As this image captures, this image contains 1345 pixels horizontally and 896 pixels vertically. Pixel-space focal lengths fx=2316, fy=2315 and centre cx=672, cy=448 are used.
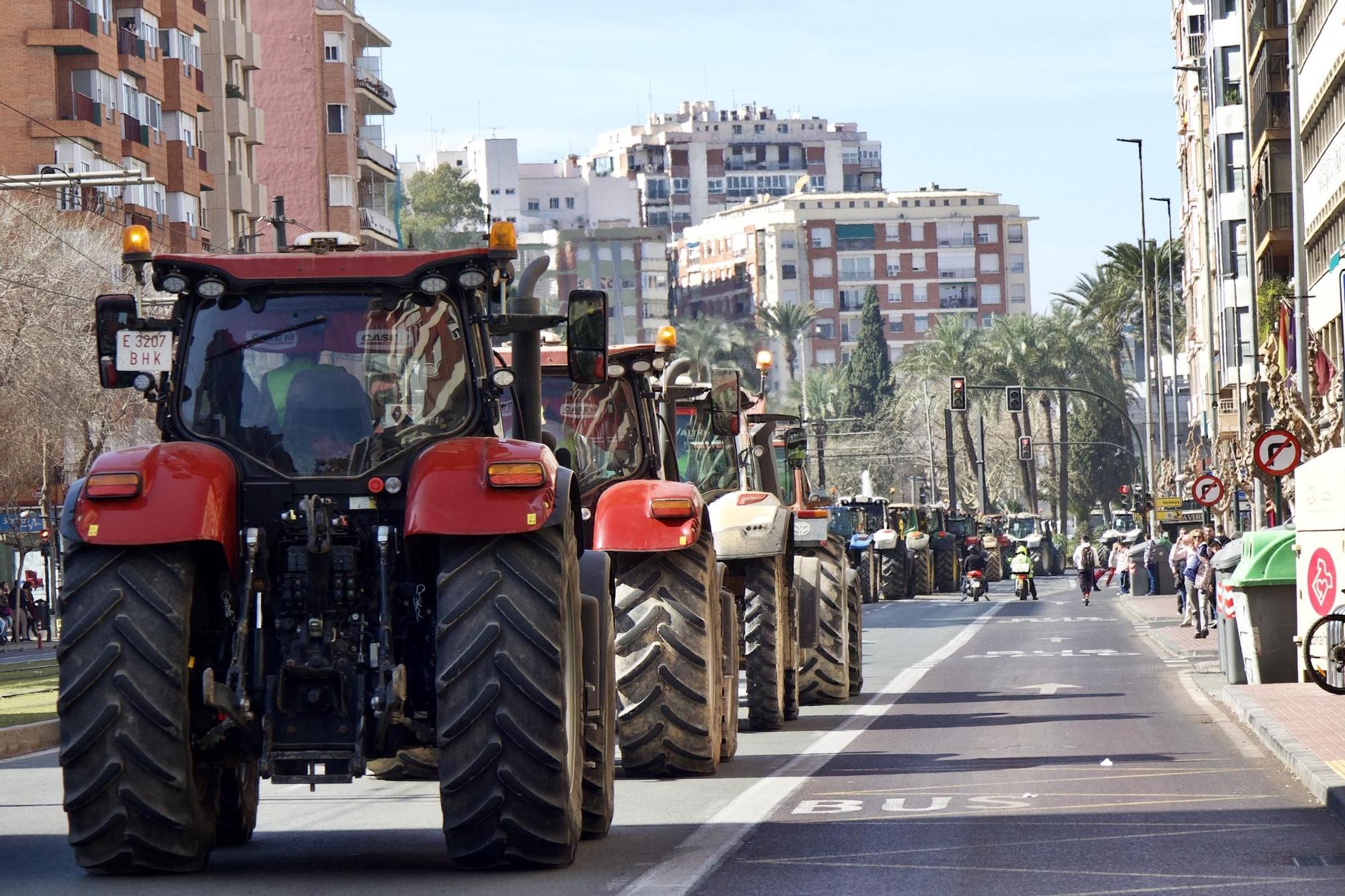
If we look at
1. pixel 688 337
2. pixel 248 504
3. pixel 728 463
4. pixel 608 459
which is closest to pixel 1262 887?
pixel 248 504

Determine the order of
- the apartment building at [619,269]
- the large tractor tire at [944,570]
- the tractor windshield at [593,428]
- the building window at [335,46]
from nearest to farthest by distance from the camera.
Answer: the tractor windshield at [593,428] < the large tractor tire at [944,570] < the building window at [335,46] < the apartment building at [619,269]

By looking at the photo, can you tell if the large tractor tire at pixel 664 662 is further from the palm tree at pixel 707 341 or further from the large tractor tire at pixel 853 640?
the palm tree at pixel 707 341

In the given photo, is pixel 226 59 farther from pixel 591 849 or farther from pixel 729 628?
pixel 591 849

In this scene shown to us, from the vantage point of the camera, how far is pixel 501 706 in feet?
28.8

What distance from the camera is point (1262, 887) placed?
8945mm

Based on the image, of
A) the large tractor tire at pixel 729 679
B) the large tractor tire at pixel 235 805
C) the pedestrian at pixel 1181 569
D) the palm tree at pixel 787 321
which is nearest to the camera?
the large tractor tire at pixel 235 805

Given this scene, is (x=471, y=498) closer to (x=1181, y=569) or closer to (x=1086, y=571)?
(x=1181, y=569)

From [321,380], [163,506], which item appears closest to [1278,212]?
[321,380]

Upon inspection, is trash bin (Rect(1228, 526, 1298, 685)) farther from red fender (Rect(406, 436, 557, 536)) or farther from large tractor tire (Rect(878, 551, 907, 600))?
large tractor tire (Rect(878, 551, 907, 600))

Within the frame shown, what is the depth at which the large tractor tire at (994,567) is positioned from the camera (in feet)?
259

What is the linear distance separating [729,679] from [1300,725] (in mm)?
4405

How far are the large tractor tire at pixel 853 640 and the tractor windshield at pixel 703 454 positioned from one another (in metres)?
3.59

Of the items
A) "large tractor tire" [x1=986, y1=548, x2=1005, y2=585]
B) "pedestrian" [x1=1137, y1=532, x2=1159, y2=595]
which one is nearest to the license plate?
"pedestrian" [x1=1137, y1=532, x2=1159, y2=595]

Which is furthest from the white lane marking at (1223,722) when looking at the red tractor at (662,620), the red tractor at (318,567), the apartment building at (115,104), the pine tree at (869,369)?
the pine tree at (869,369)
